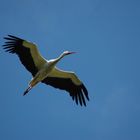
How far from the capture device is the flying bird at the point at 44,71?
37.1 metres

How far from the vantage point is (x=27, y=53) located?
37344mm

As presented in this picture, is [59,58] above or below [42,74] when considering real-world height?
above

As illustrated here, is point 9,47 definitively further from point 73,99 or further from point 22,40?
point 73,99

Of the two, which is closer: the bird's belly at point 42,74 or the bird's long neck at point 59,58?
the bird's belly at point 42,74

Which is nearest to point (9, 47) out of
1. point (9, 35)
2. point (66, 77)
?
point (9, 35)

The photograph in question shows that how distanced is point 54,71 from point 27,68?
1.23m

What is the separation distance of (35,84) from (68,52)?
2.16 m

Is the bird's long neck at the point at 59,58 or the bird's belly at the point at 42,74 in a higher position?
the bird's long neck at the point at 59,58

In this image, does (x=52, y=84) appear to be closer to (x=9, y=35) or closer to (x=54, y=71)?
(x=54, y=71)

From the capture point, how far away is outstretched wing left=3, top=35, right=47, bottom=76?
37.2 meters

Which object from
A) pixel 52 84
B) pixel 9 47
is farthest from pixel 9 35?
pixel 52 84

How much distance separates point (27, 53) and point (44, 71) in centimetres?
108

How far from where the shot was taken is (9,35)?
37.1m

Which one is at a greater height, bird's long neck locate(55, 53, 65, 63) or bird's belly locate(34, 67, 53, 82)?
bird's long neck locate(55, 53, 65, 63)
